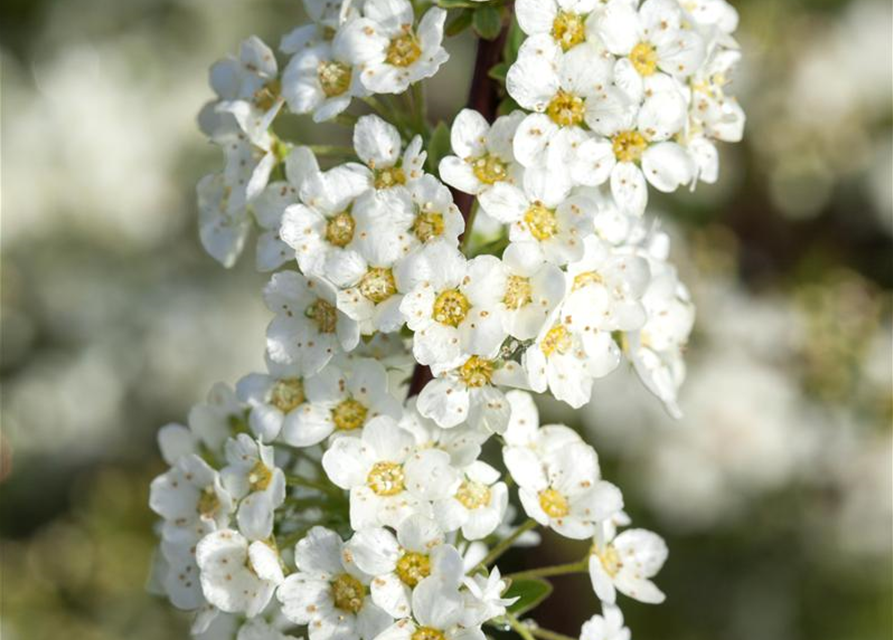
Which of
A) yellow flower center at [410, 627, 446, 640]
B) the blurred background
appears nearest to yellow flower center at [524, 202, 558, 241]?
yellow flower center at [410, 627, 446, 640]

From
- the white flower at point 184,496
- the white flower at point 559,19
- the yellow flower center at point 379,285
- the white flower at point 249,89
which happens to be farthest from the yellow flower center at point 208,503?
the white flower at point 559,19

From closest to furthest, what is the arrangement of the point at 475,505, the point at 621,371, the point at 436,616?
the point at 436,616, the point at 475,505, the point at 621,371

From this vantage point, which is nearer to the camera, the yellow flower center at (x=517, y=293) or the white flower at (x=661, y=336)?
the yellow flower center at (x=517, y=293)

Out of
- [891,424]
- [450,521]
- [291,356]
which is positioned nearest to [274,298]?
[291,356]

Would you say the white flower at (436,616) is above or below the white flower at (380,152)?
below

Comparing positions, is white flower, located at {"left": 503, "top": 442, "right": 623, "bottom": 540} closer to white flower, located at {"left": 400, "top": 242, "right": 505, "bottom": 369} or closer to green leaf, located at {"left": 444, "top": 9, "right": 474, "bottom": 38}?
white flower, located at {"left": 400, "top": 242, "right": 505, "bottom": 369}

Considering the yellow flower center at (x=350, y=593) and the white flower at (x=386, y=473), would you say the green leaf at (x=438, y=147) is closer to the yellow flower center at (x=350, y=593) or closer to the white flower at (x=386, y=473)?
the white flower at (x=386, y=473)

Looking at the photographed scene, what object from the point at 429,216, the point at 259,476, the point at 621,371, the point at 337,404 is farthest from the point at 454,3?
the point at 621,371

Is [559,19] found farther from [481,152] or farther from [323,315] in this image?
[323,315]
